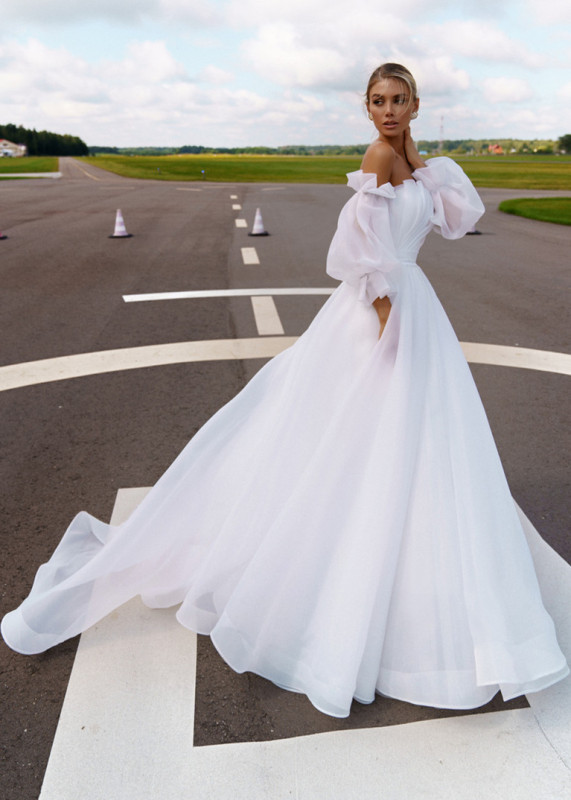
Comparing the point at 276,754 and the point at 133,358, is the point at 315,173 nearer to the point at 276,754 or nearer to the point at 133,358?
the point at 133,358

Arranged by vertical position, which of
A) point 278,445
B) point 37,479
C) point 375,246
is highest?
point 375,246

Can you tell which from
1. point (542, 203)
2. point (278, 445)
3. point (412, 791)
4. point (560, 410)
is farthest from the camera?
point (542, 203)

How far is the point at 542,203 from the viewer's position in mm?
23422

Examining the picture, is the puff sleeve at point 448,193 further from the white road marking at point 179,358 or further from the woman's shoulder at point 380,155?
the white road marking at point 179,358

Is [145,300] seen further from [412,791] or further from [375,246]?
[412,791]

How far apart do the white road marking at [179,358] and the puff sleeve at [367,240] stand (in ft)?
13.5

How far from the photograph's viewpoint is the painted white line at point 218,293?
936cm

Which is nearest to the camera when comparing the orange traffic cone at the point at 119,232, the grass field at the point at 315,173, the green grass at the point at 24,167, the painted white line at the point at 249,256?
the painted white line at the point at 249,256

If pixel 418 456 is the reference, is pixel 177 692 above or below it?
below

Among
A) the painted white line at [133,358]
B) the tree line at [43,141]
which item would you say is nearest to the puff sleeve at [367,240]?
the painted white line at [133,358]

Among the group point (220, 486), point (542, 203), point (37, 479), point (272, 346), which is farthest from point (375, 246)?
point (542, 203)

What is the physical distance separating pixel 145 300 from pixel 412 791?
7.79m

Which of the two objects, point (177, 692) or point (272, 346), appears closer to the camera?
point (177, 692)

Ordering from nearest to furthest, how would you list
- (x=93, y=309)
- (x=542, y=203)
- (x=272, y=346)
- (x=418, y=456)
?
1. (x=418, y=456)
2. (x=272, y=346)
3. (x=93, y=309)
4. (x=542, y=203)
